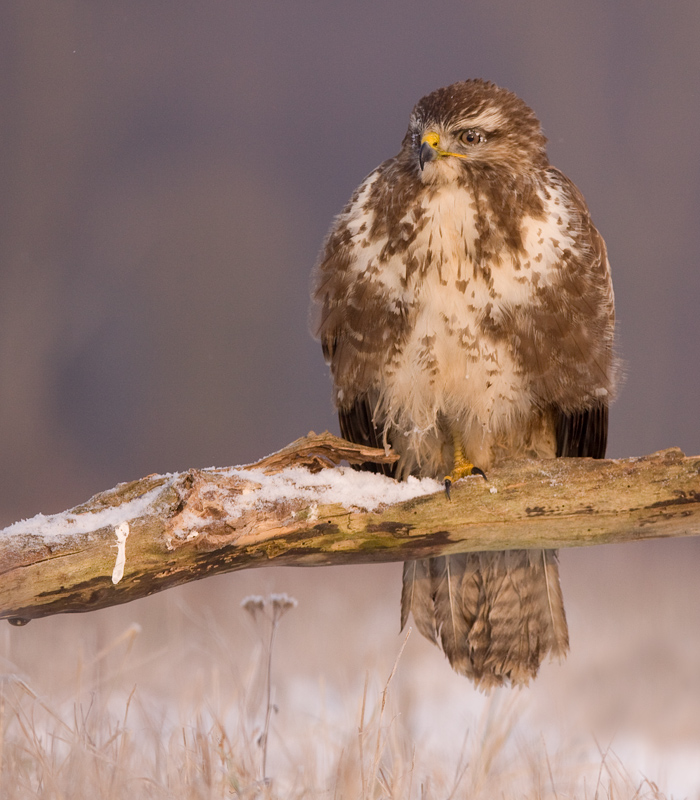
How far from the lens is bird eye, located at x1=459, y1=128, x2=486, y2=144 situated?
272 cm

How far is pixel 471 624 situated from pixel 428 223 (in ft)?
4.89

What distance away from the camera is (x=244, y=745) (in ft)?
8.89

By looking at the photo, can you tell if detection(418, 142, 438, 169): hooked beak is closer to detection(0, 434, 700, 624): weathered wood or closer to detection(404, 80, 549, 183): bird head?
detection(404, 80, 549, 183): bird head

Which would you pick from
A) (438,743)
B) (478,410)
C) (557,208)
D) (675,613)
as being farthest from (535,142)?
(675,613)

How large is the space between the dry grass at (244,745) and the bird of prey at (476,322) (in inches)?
13.2

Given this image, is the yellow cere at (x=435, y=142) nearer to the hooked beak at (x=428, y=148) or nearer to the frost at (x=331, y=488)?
the hooked beak at (x=428, y=148)

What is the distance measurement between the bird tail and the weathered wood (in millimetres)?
605

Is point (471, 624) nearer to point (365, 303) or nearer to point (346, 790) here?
point (346, 790)

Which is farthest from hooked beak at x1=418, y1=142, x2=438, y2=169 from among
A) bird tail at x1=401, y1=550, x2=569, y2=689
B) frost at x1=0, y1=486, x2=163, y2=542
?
bird tail at x1=401, y1=550, x2=569, y2=689

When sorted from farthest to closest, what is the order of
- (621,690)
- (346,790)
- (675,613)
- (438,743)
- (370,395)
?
1. (675,613)
2. (621,690)
3. (438,743)
4. (370,395)
5. (346,790)

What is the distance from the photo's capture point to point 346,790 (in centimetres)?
244

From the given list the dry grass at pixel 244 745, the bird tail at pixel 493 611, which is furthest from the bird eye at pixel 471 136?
the dry grass at pixel 244 745

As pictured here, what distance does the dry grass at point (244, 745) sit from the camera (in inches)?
91.0

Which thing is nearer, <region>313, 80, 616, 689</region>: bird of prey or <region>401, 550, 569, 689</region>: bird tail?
<region>313, 80, 616, 689</region>: bird of prey
